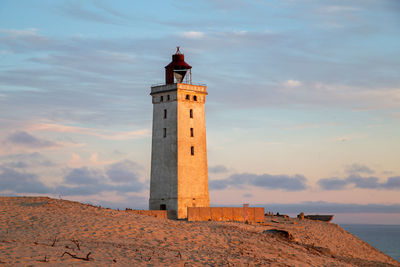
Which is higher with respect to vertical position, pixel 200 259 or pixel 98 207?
pixel 98 207

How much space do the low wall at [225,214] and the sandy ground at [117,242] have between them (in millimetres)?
9559

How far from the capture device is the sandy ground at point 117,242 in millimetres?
19656

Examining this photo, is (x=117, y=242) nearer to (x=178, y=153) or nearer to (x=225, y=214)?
(x=225, y=214)

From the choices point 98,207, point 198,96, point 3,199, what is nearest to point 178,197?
point 198,96

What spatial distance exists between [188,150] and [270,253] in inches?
955

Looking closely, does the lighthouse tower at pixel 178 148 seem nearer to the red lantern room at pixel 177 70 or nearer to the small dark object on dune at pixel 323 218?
the red lantern room at pixel 177 70

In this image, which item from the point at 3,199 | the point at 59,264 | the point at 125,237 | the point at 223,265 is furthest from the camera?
the point at 3,199

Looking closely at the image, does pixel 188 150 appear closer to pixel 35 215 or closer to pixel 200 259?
pixel 35 215

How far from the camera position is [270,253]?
1006 inches

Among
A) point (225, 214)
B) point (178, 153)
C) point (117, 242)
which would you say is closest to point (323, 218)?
point (225, 214)

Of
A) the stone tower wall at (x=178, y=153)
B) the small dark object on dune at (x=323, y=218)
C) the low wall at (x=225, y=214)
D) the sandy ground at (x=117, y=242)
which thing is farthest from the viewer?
the small dark object on dune at (x=323, y=218)

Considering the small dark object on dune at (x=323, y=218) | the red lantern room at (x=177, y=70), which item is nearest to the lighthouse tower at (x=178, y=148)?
the red lantern room at (x=177, y=70)

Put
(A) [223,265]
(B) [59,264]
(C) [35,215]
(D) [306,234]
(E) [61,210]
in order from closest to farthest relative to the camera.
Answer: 1. (B) [59,264]
2. (A) [223,265]
3. (C) [35,215]
4. (E) [61,210]
5. (D) [306,234]

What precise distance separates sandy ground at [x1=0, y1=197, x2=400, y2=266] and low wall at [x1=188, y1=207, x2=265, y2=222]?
9559 millimetres
